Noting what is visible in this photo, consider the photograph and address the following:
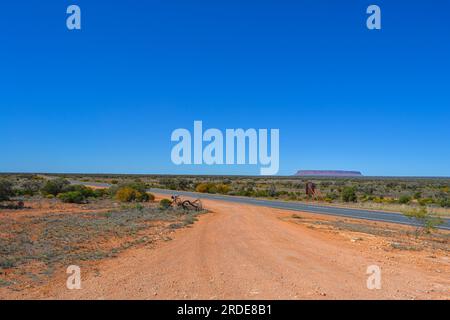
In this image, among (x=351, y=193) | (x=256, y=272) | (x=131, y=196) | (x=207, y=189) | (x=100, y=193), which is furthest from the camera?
(x=207, y=189)

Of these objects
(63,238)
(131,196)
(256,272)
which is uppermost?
(131,196)

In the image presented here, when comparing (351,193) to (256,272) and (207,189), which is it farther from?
(256,272)

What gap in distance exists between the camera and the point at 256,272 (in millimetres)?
8797

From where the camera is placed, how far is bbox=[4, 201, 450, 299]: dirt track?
7359mm

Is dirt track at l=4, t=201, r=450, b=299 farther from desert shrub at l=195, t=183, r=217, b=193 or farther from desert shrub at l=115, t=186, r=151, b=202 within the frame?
desert shrub at l=195, t=183, r=217, b=193

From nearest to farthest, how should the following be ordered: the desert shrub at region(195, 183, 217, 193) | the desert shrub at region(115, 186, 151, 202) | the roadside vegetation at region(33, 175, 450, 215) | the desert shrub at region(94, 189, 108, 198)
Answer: the desert shrub at region(115, 186, 151, 202), the desert shrub at region(94, 189, 108, 198), the roadside vegetation at region(33, 175, 450, 215), the desert shrub at region(195, 183, 217, 193)

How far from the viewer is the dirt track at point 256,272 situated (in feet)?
24.1

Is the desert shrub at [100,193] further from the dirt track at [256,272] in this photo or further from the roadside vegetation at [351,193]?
the dirt track at [256,272]

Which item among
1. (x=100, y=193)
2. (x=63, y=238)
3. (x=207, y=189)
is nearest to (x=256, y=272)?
(x=63, y=238)

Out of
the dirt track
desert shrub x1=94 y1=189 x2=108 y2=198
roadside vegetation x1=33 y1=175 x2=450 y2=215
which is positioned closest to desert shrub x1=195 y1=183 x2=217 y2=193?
roadside vegetation x1=33 y1=175 x2=450 y2=215

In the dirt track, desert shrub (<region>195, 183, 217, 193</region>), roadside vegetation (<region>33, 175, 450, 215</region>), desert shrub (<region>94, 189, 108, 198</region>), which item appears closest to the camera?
the dirt track

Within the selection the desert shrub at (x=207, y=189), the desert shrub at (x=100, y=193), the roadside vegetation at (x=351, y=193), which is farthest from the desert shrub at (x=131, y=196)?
the desert shrub at (x=207, y=189)
